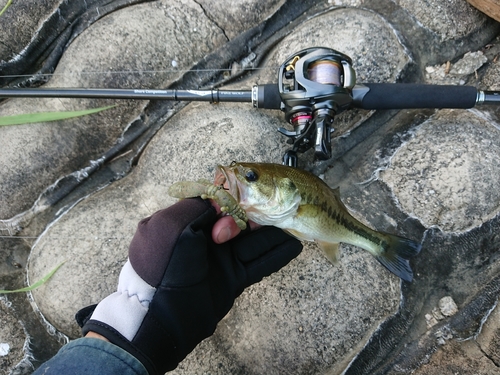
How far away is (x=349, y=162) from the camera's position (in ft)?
8.50

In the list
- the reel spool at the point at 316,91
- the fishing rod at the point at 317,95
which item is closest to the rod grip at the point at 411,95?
the fishing rod at the point at 317,95

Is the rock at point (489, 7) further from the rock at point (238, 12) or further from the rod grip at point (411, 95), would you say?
the rock at point (238, 12)

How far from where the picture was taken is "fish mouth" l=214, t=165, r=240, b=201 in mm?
1706

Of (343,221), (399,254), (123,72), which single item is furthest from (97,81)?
(399,254)

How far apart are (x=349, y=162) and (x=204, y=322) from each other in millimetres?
1406

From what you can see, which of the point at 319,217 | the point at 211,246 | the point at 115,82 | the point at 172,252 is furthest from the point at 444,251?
the point at 115,82

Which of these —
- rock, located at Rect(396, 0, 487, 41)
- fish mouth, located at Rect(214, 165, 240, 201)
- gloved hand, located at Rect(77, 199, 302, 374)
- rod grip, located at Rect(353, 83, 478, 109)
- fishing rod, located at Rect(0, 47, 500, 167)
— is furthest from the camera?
rock, located at Rect(396, 0, 487, 41)

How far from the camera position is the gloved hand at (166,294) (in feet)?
5.94

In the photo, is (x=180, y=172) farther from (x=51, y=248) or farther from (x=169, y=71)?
(x=51, y=248)

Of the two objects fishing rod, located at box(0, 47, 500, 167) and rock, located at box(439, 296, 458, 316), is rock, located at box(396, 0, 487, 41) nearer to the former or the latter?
fishing rod, located at box(0, 47, 500, 167)

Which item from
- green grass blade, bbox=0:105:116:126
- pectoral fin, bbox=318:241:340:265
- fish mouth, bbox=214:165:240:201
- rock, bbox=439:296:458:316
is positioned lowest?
rock, bbox=439:296:458:316

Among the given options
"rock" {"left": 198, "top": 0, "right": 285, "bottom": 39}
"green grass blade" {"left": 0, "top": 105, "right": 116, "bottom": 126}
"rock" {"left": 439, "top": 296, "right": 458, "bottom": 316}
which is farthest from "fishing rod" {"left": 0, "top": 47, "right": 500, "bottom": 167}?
"rock" {"left": 439, "top": 296, "right": 458, "bottom": 316}

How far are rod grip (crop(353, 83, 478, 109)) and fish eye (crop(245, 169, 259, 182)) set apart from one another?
81cm

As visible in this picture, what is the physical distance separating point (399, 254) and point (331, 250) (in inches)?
15.7
